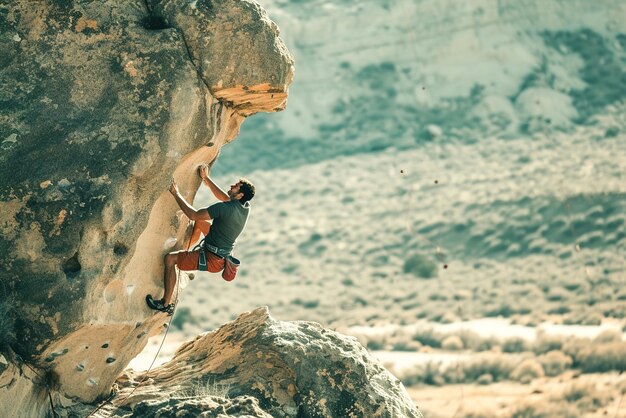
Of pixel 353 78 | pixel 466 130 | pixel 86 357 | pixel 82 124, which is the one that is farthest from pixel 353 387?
pixel 353 78

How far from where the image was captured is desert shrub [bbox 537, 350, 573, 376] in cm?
2502

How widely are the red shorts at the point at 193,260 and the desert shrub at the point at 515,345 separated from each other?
17.5m

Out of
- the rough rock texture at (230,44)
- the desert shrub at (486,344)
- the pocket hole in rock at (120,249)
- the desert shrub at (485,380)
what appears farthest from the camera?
the desert shrub at (486,344)

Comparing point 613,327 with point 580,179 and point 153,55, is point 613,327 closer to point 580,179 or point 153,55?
point 580,179

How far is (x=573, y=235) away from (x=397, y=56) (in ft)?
57.7

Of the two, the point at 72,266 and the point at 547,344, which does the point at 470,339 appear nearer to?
the point at 547,344

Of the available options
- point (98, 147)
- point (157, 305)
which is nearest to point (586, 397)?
point (157, 305)

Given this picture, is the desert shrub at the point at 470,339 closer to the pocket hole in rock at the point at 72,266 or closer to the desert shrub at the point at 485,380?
the desert shrub at the point at 485,380

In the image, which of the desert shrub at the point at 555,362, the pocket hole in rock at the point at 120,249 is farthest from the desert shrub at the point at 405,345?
the pocket hole in rock at the point at 120,249

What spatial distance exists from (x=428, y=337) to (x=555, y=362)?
5.17 meters

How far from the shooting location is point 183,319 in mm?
33938

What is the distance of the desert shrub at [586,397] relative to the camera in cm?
2161

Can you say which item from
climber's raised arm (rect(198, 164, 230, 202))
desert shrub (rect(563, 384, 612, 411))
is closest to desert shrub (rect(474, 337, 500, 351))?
desert shrub (rect(563, 384, 612, 411))

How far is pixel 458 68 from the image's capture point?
50344mm
